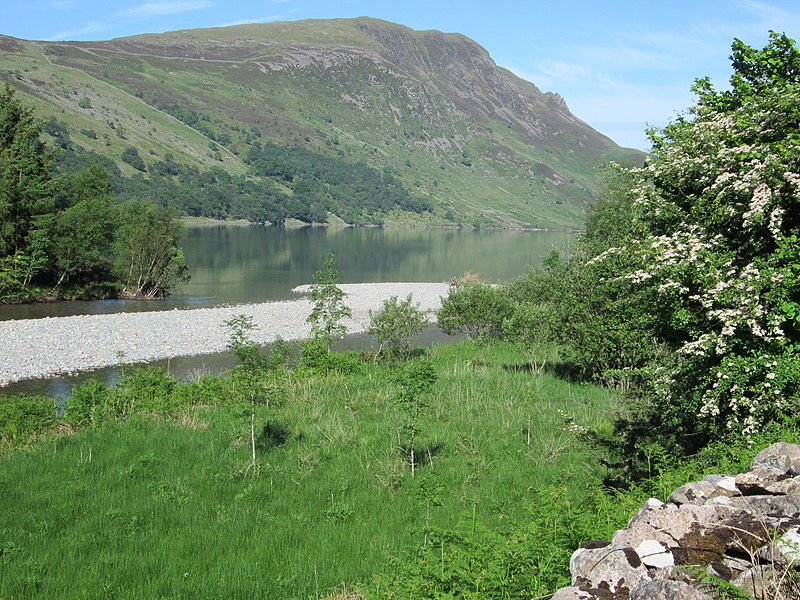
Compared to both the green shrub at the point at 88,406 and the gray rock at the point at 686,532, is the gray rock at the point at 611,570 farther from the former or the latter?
the green shrub at the point at 88,406

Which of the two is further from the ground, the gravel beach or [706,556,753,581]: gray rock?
[706,556,753,581]: gray rock

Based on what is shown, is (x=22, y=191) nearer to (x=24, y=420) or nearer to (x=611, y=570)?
(x=24, y=420)

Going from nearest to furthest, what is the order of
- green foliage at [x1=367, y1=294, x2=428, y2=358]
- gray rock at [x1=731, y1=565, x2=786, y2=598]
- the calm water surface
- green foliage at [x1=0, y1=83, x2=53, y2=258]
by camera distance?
gray rock at [x1=731, y1=565, x2=786, y2=598] → green foliage at [x1=367, y1=294, x2=428, y2=358] → green foliage at [x1=0, y1=83, x2=53, y2=258] → the calm water surface

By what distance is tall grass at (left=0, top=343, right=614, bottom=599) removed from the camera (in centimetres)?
821

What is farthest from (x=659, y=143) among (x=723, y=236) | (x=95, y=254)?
(x=95, y=254)

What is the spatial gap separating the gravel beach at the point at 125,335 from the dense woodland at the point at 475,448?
49.3 ft

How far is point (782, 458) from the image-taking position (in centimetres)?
620

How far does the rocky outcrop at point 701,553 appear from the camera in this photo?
13.3 ft

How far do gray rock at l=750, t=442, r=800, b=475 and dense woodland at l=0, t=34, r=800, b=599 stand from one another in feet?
4.45

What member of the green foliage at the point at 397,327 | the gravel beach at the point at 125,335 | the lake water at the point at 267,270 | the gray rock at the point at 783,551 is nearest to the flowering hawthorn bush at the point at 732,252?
the gray rock at the point at 783,551

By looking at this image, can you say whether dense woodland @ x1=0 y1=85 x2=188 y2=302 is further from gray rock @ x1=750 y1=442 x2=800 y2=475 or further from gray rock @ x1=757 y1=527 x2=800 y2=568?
gray rock @ x1=757 y1=527 x2=800 y2=568

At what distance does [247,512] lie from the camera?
10.4 metres

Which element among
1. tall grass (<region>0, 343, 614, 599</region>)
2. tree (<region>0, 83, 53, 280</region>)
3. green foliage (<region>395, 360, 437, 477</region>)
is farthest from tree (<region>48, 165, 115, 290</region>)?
green foliage (<region>395, 360, 437, 477</region>)

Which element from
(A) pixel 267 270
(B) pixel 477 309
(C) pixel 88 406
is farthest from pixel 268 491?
(A) pixel 267 270
